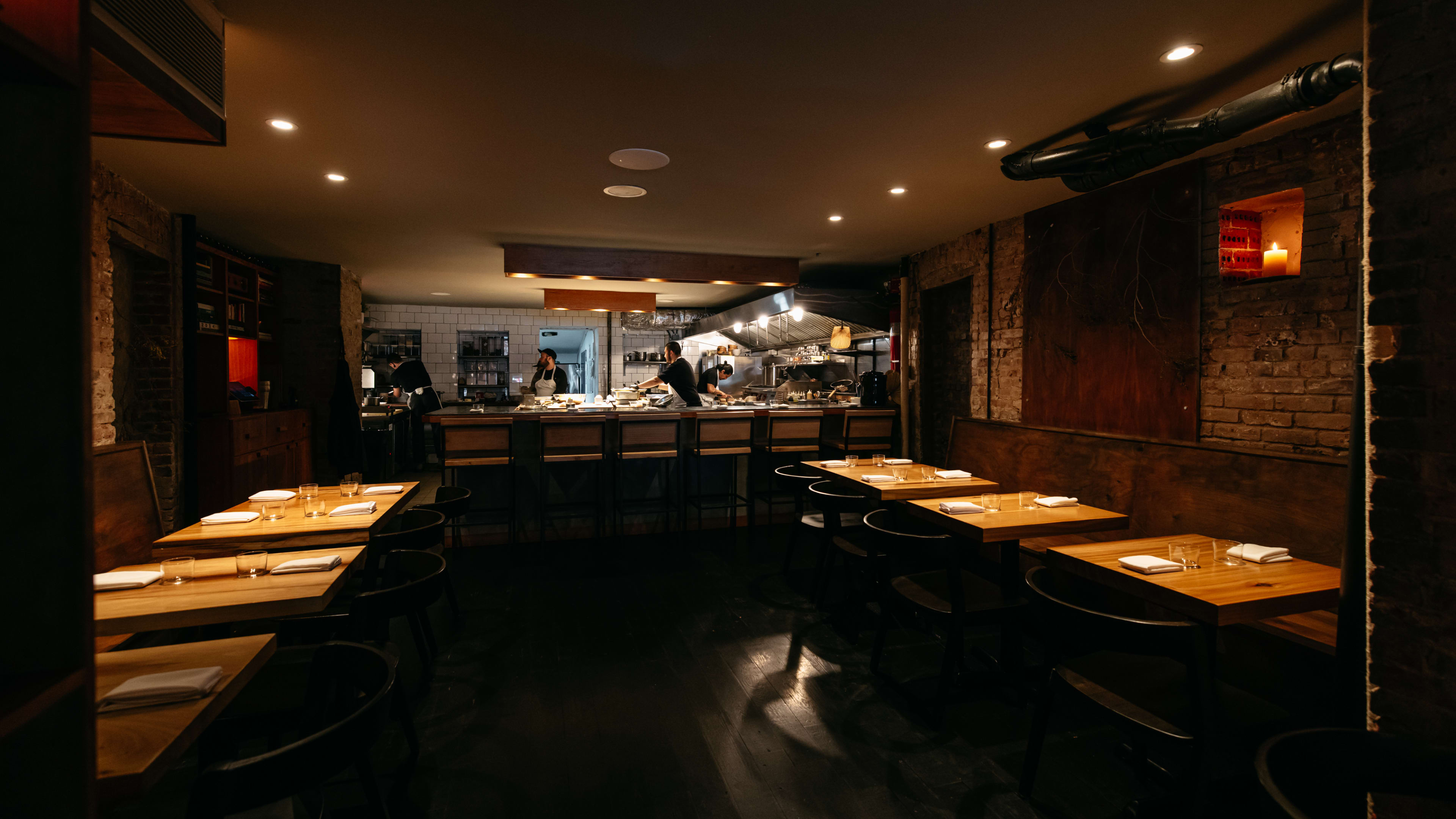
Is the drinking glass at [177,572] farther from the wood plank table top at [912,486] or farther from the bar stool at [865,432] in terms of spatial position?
the bar stool at [865,432]

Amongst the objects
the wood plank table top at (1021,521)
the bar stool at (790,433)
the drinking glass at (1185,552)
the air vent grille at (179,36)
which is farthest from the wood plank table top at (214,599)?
the bar stool at (790,433)

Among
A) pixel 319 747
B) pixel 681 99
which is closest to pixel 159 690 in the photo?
pixel 319 747

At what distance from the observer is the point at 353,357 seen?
26.9ft

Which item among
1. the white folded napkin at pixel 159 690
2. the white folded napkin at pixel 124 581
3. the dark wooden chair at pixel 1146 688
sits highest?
the white folded napkin at pixel 124 581

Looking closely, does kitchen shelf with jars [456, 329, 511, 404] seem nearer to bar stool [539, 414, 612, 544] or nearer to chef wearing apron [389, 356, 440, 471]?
chef wearing apron [389, 356, 440, 471]

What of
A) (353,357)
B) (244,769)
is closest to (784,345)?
(353,357)

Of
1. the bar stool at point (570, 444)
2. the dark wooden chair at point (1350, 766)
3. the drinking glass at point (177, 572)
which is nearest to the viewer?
the dark wooden chair at point (1350, 766)

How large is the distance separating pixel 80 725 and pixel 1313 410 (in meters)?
4.76

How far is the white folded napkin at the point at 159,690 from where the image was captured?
136 cm

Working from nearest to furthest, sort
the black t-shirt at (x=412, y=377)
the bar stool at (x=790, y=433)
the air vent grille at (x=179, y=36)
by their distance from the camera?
the air vent grille at (x=179, y=36)
the bar stool at (x=790, y=433)
the black t-shirt at (x=412, y=377)

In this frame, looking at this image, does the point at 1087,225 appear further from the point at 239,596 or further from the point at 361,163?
the point at 239,596

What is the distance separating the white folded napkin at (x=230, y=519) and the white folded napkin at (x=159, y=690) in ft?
5.00

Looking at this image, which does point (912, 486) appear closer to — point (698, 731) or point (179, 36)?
point (698, 731)

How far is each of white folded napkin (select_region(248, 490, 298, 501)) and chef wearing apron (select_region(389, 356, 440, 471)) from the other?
5.89m
